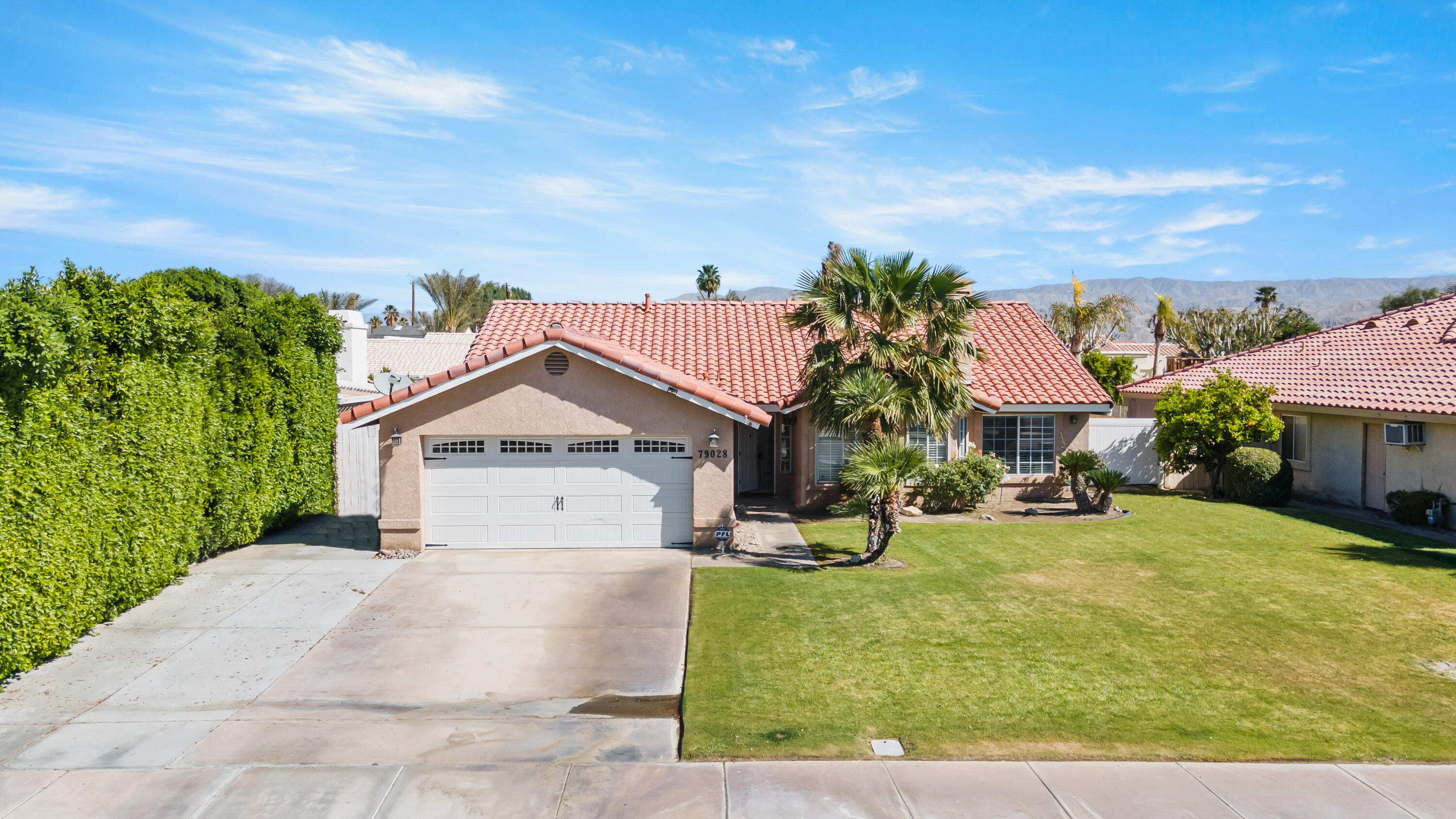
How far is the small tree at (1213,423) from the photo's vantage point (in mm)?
19359

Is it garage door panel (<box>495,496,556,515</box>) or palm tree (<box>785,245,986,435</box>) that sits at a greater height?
palm tree (<box>785,245,986,435</box>)

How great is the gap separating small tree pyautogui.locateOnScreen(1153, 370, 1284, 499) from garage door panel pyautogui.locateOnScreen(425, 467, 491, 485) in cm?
1601

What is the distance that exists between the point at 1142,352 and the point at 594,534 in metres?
53.5

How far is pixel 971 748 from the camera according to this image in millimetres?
7168

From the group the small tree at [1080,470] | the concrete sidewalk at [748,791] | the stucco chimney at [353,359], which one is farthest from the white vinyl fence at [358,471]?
the small tree at [1080,470]

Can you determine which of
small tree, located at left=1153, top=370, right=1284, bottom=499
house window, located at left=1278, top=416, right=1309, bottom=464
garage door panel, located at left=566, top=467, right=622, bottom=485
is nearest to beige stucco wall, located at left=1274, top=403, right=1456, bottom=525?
house window, located at left=1278, top=416, right=1309, bottom=464

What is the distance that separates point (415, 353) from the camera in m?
42.0

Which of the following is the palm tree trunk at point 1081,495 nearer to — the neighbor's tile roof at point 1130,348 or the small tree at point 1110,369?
the small tree at point 1110,369

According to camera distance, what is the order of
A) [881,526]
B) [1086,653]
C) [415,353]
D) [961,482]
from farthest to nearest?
[415,353]
[961,482]
[881,526]
[1086,653]

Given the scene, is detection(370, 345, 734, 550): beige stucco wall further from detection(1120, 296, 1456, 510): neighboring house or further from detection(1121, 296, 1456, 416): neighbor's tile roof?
detection(1121, 296, 1456, 416): neighbor's tile roof

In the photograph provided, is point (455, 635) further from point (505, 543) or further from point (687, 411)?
point (687, 411)

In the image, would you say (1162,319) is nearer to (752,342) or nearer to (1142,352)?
(1142,352)

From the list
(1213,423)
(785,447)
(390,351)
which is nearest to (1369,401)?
(1213,423)

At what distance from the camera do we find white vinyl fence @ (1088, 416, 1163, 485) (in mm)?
21281
